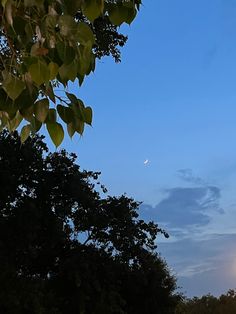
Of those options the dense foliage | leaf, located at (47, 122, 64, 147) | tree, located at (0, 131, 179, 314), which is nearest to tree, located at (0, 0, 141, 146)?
leaf, located at (47, 122, 64, 147)

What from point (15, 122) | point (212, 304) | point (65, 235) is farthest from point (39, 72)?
point (212, 304)

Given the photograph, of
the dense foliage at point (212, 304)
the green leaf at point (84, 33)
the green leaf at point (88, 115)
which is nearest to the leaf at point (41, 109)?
the green leaf at point (88, 115)

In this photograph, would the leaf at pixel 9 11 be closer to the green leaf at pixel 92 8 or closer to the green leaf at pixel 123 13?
the green leaf at pixel 92 8

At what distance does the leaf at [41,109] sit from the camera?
2.31 metres

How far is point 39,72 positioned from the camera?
7.07ft

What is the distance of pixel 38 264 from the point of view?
30.8 meters

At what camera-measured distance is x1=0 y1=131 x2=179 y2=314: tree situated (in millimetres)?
27797

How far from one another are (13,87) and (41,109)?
159 mm

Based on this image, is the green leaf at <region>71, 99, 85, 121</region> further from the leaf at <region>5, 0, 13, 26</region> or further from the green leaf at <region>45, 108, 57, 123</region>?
the leaf at <region>5, 0, 13, 26</region>

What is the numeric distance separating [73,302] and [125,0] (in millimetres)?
27941

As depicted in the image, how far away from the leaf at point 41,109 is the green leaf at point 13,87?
13cm

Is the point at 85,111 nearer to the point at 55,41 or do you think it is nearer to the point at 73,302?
the point at 55,41

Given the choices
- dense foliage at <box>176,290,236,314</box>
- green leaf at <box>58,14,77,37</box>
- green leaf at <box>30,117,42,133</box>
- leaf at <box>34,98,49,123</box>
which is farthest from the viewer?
dense foliage at <box>176,290,236,314</box>

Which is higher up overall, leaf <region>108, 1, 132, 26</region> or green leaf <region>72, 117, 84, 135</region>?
leaf <region>108, 1, 132, 26</region>
